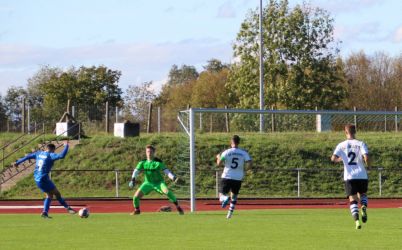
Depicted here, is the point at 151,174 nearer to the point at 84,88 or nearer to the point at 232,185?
the point at 232,185

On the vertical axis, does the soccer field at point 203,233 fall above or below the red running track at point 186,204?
above

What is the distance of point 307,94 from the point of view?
6894 centimetres

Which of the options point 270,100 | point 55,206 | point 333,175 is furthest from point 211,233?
point 270,100

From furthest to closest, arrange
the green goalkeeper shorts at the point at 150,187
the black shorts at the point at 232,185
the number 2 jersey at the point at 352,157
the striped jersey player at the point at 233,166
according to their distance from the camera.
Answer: the green goalkeeper shorts at the point at 150,187
the black shorts at the point at 232,185
the striped jersey player at the point at 233,166
the number 2 jersey at the point at 352,157

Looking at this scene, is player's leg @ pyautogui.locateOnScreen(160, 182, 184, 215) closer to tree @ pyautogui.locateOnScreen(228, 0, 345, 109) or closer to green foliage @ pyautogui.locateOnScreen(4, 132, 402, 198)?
green foliage @ pyautogui.locateOnScreen(4, 132, 402, 198)

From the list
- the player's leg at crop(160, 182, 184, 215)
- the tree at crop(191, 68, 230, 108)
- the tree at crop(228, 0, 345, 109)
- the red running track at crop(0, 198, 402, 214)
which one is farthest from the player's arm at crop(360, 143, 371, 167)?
the tree at crop(191, 68, 230, 108)

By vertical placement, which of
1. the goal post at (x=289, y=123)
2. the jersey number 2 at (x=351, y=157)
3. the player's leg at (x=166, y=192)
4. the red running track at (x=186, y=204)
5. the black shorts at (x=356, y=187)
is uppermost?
the goal post at (x=289, y=123)

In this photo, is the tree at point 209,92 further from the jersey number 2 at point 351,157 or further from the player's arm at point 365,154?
the player's arm at point 365,154

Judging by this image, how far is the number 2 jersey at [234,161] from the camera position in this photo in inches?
956

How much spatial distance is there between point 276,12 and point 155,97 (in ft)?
88.3

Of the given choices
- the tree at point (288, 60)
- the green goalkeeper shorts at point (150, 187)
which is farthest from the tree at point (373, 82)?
the green goalkeeper shorts at point (150, 187)

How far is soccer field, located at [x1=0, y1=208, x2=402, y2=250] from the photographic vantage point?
1560 centimetres

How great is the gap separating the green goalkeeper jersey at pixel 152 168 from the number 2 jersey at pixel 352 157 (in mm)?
7267

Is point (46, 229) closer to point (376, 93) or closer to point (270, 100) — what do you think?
point (270, 100)
